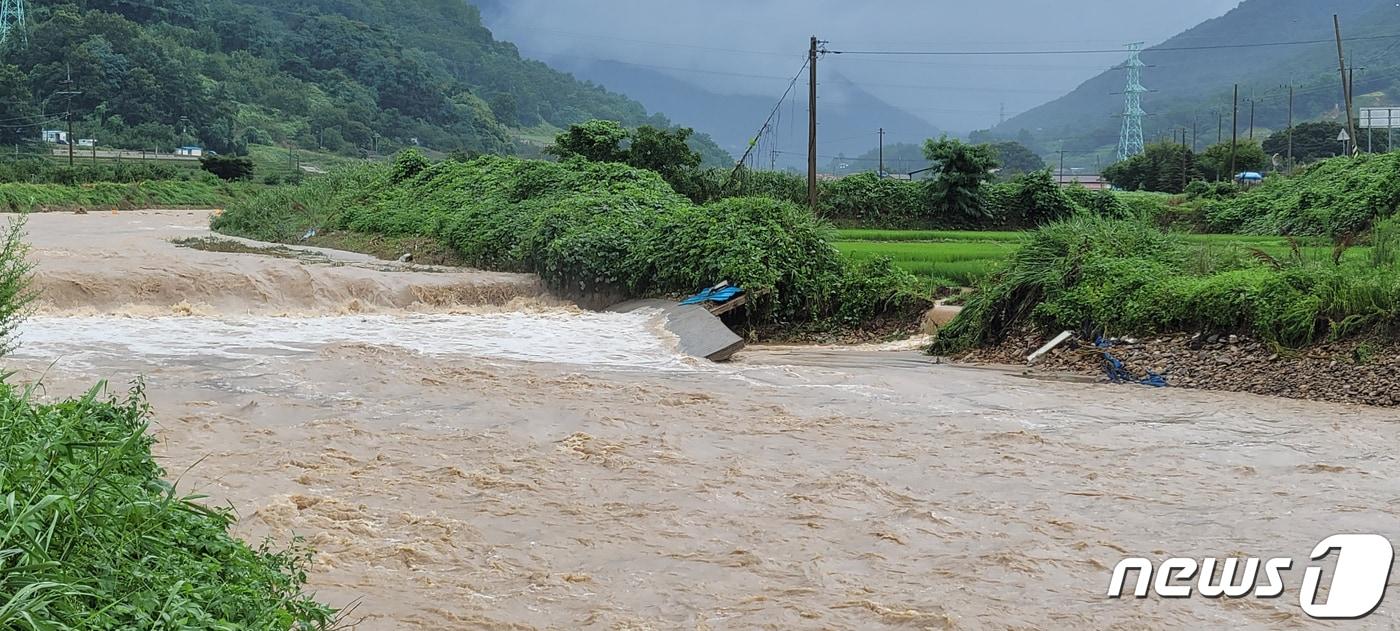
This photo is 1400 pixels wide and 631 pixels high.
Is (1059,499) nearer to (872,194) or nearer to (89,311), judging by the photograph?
(89,311)

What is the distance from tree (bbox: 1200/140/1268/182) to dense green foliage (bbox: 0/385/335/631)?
53.6 meters

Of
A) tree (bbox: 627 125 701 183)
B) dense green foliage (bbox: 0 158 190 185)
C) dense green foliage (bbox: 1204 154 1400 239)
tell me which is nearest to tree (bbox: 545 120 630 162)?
tree (bbox: 627 125 701 183)

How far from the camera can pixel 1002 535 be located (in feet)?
20.6

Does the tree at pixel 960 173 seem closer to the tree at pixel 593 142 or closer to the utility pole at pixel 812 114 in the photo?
the utility pole at pixel 812 114

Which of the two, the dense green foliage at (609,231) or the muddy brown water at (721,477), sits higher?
the dense green foliage at (609,231)

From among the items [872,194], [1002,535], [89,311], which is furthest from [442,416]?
[872,194]

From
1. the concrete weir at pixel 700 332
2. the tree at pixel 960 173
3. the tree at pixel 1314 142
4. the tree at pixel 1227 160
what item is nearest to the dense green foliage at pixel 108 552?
the concrete weir at pixel 700 332

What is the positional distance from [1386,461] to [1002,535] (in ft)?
11.1

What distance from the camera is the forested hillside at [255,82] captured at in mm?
67625

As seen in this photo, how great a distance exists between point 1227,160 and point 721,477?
2052 inches

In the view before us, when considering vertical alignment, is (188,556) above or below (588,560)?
above

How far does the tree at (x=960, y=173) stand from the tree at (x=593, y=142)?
29.6 ft

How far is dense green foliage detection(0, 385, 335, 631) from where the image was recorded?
2953 mm

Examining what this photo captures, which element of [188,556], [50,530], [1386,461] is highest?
[50,530]
